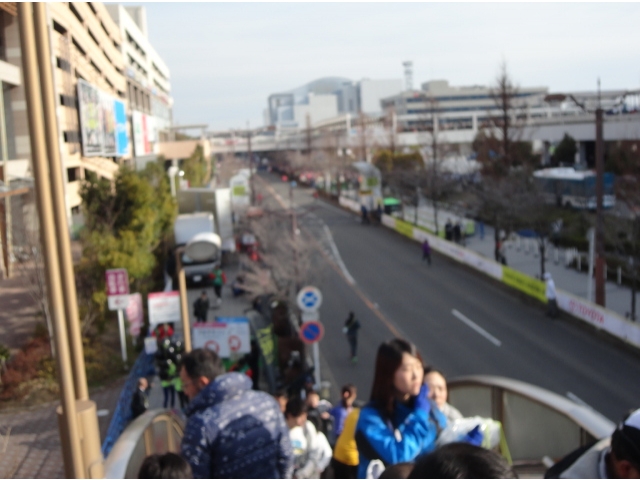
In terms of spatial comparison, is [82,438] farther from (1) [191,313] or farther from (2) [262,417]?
(1) [191,313]

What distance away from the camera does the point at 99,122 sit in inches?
931

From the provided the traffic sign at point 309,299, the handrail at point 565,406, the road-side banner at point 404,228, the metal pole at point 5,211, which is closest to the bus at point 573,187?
the road-side banner at point 404,228

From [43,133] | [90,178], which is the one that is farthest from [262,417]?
[90,178]

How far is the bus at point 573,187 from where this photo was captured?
3112 centimetres

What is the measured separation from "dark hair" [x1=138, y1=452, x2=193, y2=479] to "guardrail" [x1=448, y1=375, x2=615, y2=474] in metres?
2.28

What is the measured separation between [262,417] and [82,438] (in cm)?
88

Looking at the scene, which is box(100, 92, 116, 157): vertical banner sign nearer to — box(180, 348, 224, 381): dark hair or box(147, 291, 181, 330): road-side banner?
box(147, 291, 181, 330): road-side banner

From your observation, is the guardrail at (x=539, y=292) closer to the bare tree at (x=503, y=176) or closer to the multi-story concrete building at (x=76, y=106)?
the bare tree at (x=503, y=176)

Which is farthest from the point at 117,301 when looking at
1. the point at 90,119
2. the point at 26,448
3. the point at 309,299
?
the point at 90,119

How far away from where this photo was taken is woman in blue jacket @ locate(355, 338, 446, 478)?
327 centimetres

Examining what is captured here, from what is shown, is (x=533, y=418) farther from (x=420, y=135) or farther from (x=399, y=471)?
(x=420, y=135)

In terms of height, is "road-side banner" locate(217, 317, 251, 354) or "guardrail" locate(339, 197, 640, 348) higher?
"road-side banner" locate(217, 317, 251, 354)

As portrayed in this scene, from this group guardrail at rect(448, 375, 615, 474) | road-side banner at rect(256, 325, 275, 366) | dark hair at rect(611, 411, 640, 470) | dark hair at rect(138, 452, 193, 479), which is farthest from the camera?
road-side banner at rect(256, 325, 275, 366)

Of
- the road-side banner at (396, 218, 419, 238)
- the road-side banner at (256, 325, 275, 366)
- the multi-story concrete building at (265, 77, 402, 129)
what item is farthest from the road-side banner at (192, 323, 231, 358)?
the multi-story concrete building at (265, 77, 402, 129)
